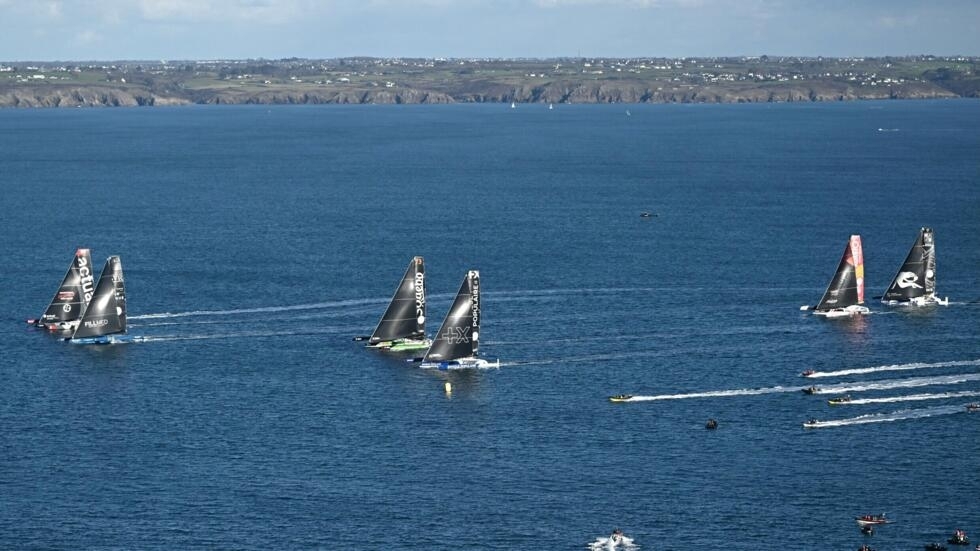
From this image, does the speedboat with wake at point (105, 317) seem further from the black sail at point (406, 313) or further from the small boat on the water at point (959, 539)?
the small boat on the water at point (959, 539)

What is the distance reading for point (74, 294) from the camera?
7697 inches

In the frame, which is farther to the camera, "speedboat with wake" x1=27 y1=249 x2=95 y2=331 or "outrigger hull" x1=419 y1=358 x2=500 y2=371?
"speedboat with wake" x1=27 y1=249 x2=95 y2=331

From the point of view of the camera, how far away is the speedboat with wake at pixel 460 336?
569 feet

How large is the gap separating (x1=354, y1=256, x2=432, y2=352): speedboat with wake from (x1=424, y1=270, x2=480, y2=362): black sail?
7.69 metres

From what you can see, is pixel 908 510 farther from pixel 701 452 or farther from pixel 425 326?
pixel 425 326

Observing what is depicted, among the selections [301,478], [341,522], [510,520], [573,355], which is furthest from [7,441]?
[573,355]

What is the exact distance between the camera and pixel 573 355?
176500mm

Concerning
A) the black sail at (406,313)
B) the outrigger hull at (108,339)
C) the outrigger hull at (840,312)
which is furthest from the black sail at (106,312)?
the outrigger hull at (840,312)

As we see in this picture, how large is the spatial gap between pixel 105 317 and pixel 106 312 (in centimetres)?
60

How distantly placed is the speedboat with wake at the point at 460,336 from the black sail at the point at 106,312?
1511 inches

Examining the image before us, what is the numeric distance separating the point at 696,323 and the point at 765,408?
38812 mm

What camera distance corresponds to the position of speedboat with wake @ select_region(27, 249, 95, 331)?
19400 cm

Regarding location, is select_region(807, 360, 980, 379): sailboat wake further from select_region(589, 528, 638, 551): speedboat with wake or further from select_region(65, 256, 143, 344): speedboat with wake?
select_region(65, 256, 143, 344): speedboat with wake

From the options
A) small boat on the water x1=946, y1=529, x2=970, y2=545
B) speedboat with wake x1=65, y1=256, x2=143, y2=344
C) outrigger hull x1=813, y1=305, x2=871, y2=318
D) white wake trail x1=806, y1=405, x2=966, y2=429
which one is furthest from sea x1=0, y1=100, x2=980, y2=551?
speedboat with wake x1=65, y1=256, x2=143, y2=344
